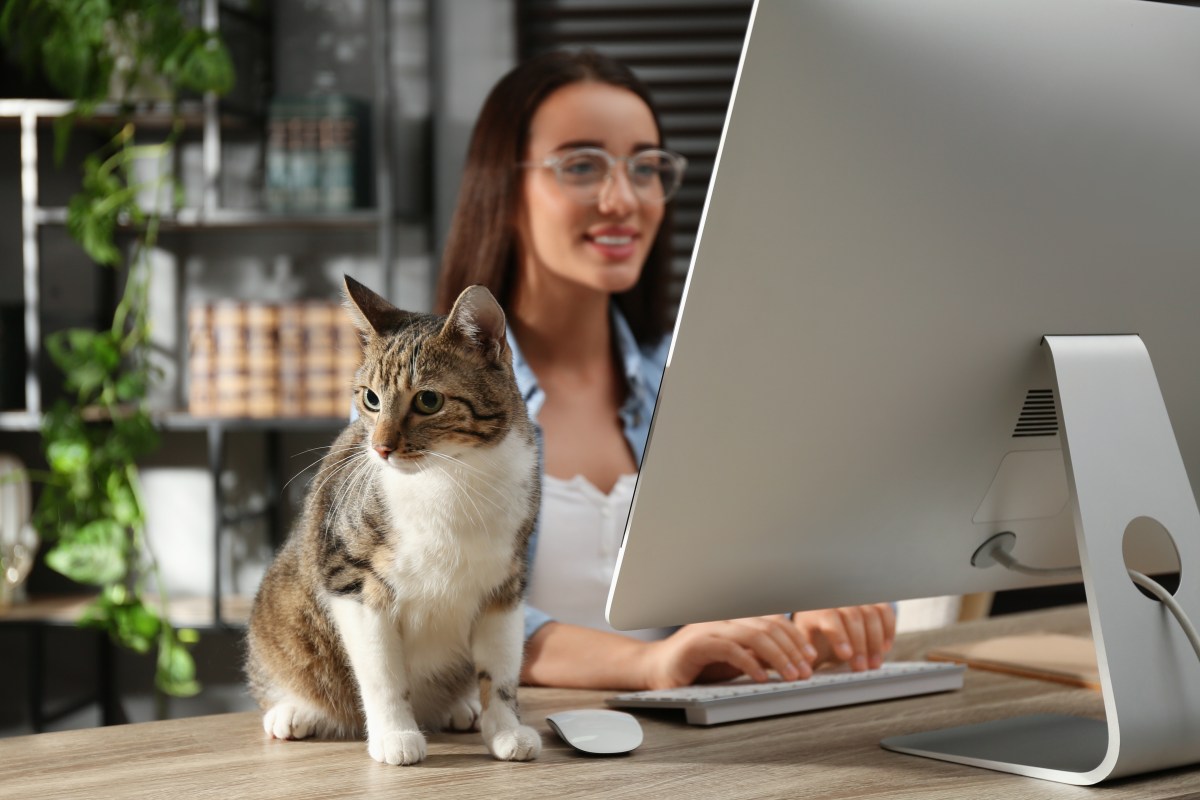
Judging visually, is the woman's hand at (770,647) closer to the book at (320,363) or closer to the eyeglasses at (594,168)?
the eyeglasses at (594,168)

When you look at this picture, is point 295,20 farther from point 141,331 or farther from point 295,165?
point 141,331

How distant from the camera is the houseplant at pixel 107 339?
2.39m

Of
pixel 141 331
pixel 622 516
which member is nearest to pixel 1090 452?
pixel 622 516

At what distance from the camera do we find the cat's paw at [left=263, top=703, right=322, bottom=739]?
0.85 m

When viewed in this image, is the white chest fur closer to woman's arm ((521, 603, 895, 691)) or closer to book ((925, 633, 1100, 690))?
woman's arm ((521, 603, 895, 691))

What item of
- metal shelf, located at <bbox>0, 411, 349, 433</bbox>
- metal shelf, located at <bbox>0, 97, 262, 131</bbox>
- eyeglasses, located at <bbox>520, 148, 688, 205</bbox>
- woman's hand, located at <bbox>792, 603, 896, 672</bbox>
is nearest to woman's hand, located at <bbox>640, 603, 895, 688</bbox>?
woman's hand, located at <bbox>792, 603, 896, 672</bbox>

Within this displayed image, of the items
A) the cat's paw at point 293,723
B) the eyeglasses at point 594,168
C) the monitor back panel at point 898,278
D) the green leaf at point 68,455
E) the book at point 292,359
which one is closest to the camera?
the monitor back panel at point 898,278

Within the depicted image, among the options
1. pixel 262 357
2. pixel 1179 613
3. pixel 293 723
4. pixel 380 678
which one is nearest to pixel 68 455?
pixel 262 357

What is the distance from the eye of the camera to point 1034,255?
0.72 meters

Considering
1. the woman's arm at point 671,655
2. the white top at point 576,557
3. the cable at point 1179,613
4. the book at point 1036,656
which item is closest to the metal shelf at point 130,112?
the white top at point 576,557


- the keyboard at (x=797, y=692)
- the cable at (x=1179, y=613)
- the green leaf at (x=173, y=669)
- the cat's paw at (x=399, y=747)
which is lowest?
the green leaf at (x=173, y=669)

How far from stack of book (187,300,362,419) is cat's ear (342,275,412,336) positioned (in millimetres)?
1886

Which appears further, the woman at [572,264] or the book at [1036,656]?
the woman at [572,264]

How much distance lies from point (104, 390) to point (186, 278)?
437 mm
